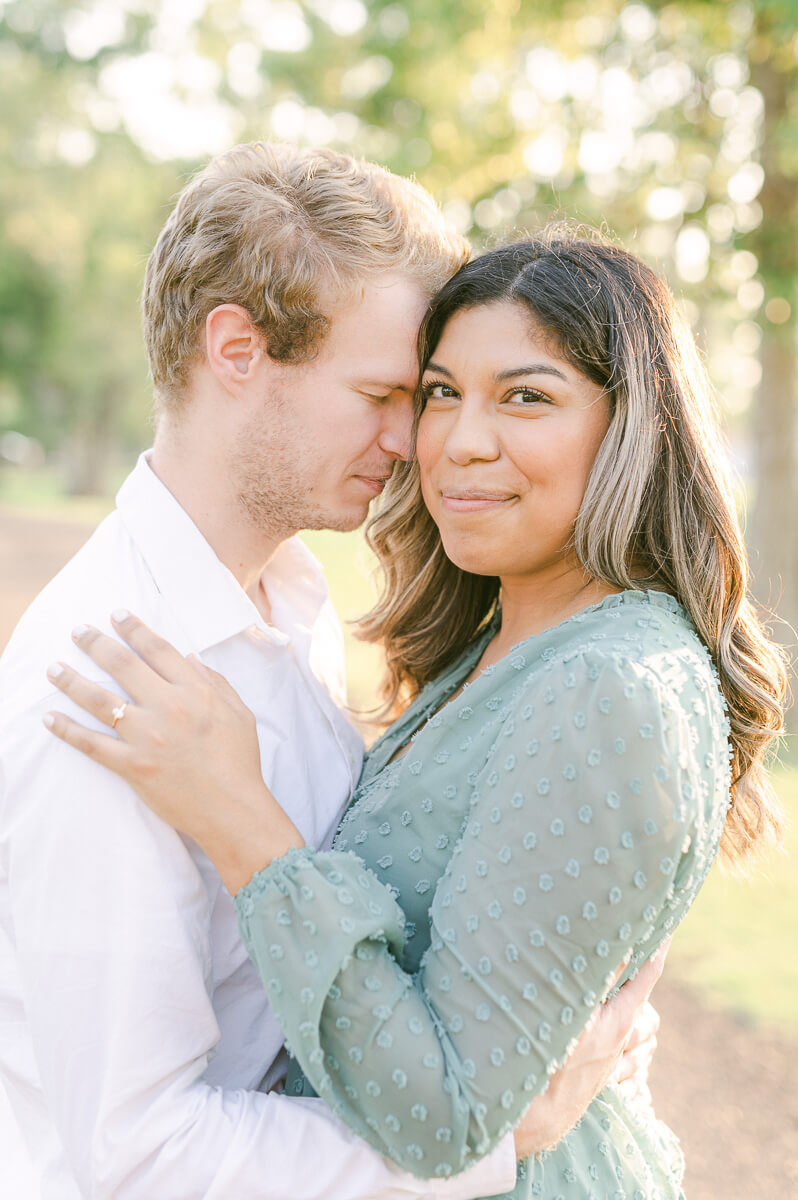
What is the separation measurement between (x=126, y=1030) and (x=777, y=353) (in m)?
10.1

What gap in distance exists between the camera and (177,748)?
6.29 feet

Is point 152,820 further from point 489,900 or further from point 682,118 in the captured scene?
point 682,118

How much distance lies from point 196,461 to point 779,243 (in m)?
7.73

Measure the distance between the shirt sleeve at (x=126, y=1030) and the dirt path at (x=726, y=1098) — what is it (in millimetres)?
2771

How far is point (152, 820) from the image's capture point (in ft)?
6.32

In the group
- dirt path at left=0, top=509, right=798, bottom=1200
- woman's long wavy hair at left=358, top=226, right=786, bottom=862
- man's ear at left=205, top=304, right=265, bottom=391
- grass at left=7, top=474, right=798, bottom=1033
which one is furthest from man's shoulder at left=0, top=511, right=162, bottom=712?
dirt path at left=0, top=509, right=798, bottom=1200

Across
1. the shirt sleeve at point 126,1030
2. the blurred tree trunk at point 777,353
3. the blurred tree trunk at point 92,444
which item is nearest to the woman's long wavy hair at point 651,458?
the shirt sleeve at point 126,1030

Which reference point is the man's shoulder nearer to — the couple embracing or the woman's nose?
the couple embracing

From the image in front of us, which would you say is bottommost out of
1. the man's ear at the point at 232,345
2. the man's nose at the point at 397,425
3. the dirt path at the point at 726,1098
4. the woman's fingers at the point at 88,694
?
the dirt path at the point at 726,1098

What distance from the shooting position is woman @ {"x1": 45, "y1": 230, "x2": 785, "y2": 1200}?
1703mm

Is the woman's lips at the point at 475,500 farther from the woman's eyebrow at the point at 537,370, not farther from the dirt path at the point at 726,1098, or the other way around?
the dirt path at the point at 726,1098

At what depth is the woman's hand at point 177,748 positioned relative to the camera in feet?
6.19

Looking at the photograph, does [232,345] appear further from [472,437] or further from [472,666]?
[472,666]

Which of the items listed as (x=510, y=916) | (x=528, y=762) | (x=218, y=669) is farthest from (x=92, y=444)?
(x=510, y=916)
